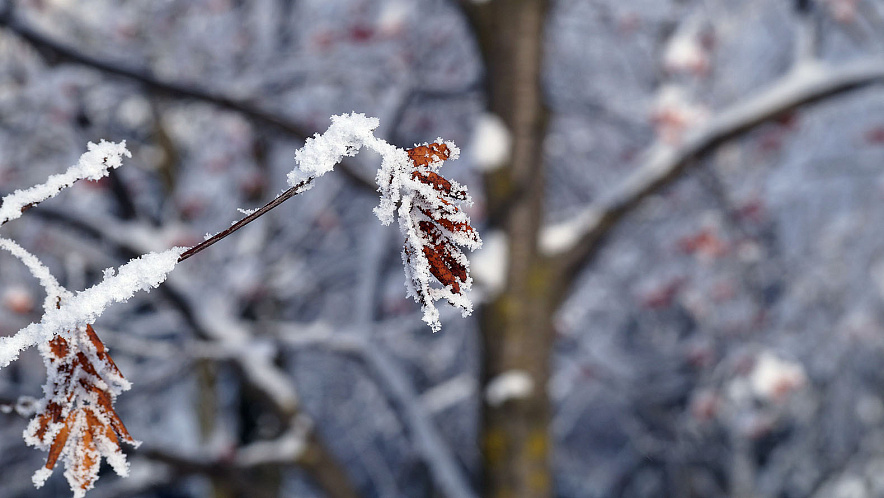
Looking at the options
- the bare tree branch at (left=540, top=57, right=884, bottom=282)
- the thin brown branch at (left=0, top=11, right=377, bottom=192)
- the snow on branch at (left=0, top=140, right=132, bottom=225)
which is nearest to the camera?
the snow on branch at (left=0, top=140, right=132, bottom=225)

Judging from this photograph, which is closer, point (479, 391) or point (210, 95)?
point (210, 95)

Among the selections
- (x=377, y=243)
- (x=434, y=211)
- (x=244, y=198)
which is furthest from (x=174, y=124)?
(x=434, y=211)

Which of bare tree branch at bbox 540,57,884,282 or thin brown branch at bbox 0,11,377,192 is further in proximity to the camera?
bare tree branch at bbox 540,57,884,282

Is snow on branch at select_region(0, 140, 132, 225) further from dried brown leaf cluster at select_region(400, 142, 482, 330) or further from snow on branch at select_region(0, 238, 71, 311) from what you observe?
dried brown leaf cluster at select_region(400, 142, 482, 330)

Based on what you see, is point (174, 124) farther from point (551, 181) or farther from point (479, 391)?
point (479, 391)

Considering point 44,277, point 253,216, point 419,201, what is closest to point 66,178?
point 44,277

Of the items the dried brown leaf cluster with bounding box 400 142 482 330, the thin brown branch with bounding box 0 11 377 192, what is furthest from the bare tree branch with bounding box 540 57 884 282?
the dried brown leaf cluster with bounding box 400 142 482 330
